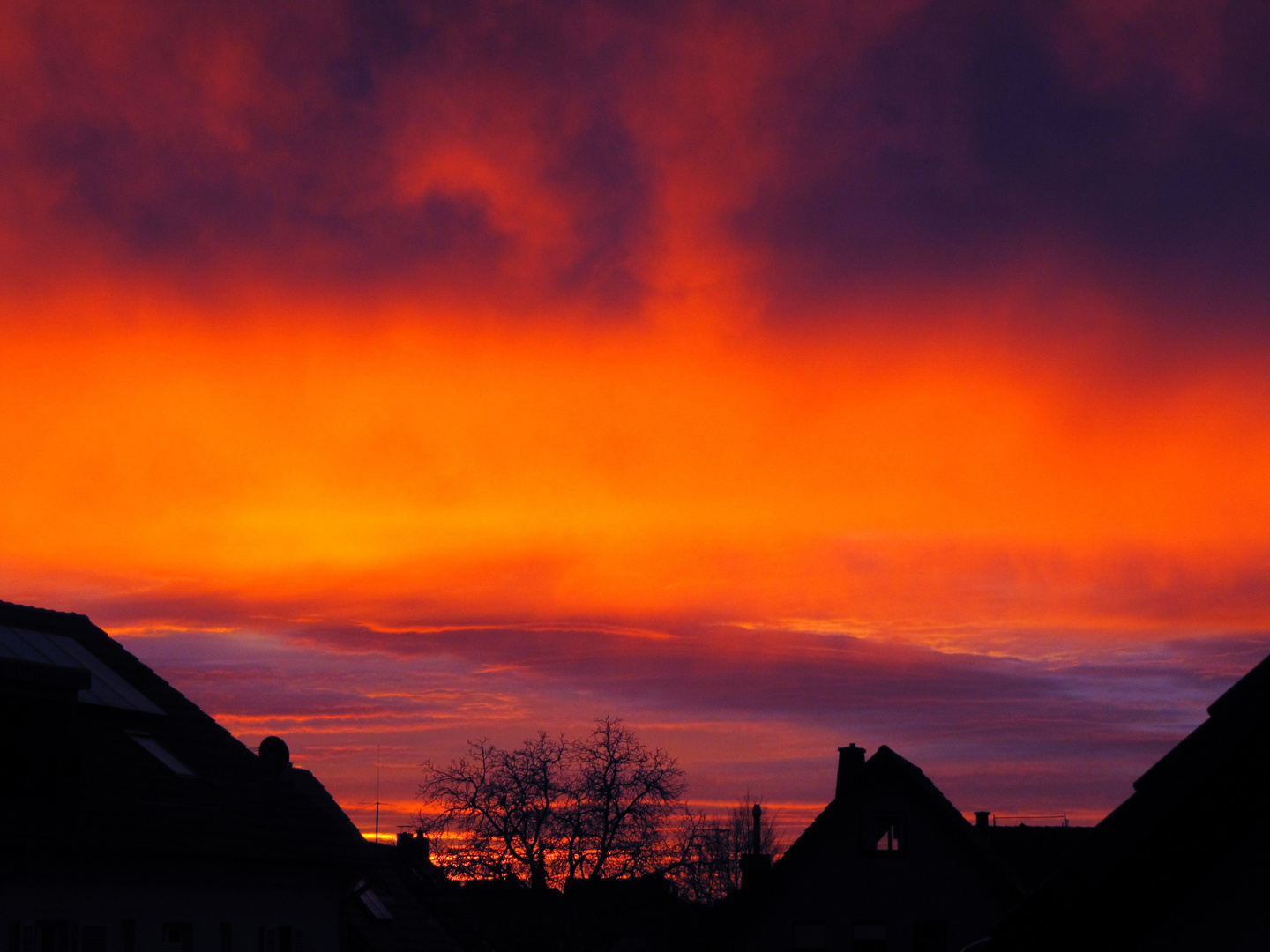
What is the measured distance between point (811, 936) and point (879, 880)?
3.27 metres

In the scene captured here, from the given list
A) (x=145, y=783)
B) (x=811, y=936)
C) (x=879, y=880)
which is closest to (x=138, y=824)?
(x=145, y=783)

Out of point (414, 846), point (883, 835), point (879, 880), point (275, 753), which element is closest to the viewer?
point (275, 753)

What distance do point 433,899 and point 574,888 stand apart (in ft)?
24.9

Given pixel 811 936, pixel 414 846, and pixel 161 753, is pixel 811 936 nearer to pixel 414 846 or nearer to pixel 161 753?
pixel 161 753

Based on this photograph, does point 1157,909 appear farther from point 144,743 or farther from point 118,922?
point 144,743

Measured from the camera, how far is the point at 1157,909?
461cm

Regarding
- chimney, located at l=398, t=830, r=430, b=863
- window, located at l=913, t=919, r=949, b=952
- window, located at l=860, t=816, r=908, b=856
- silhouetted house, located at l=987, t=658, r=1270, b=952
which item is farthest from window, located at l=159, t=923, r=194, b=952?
chimney, located at l=398, t=830, r=430, b=863

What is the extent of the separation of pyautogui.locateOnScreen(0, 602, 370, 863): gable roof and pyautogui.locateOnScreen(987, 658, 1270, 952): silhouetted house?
64.1 ft

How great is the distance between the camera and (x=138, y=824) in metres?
23.1

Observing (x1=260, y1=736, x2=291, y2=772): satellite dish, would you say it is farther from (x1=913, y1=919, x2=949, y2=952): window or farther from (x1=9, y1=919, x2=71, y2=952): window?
(x1=913, y1=919, x2=949, y2=952): window

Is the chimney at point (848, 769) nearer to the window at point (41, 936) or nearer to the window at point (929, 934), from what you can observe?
the window at point (929, 934)

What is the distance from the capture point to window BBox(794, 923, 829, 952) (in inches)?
1886

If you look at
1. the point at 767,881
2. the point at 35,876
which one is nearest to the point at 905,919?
the point at 767,881

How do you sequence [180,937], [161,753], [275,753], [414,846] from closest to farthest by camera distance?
[180,937] → [161,753] → [275,753] → [414,846]
